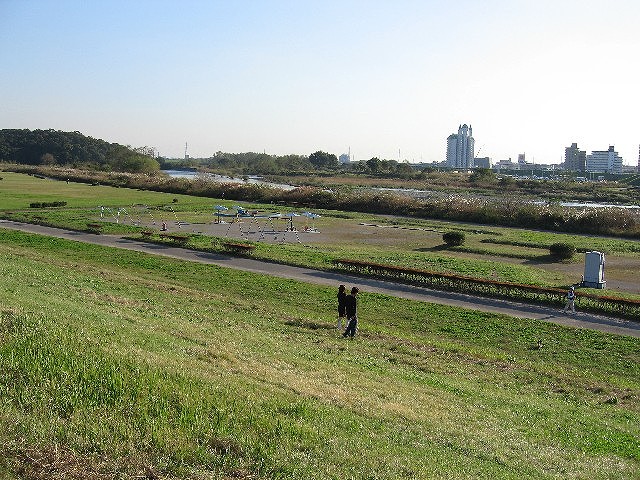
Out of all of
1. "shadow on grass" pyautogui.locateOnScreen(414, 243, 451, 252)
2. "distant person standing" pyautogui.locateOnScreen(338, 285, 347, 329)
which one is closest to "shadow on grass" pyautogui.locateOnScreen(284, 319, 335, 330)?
"distant person standing" pyautogui.locateOnScreen(338, 285, 347, 329)

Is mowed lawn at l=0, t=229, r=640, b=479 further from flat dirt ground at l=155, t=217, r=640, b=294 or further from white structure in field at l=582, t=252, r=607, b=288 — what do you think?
flat dirt ground at l=155, t=217, r=640, b=294

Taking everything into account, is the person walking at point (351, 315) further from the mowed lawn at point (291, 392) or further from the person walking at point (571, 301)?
the person walking at point (571, 301)

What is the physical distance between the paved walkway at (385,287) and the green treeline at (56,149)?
378 feet

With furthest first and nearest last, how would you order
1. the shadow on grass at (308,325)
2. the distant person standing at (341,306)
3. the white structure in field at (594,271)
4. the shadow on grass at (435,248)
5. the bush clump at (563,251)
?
the shadow on grass at (435,248) < the bush clump at (563,251) < the white structure in field at (594,271) < the shadow on grass at (308,325) < the distant person standing at (341,306)

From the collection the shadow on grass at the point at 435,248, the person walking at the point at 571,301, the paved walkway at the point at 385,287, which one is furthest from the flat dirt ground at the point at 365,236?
the paved walkway at the point at 385,287

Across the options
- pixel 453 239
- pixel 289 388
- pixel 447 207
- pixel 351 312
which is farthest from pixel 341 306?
pixel 447 207

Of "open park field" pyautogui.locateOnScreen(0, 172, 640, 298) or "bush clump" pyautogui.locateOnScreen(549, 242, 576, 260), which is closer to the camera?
"open park field" pyautogui.locateOnScreen(0, 172, 640, 298)

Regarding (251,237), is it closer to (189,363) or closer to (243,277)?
(243,277)

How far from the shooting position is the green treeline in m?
158

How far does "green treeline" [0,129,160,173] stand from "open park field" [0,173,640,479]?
5231 inches

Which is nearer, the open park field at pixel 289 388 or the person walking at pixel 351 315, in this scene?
the open park field at pixel 289 388

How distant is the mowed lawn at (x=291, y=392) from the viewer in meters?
6.72

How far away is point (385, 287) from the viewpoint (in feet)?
86.2

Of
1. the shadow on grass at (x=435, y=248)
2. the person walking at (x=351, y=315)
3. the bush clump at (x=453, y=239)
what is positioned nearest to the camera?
the person walking at (x=351, y=315)
